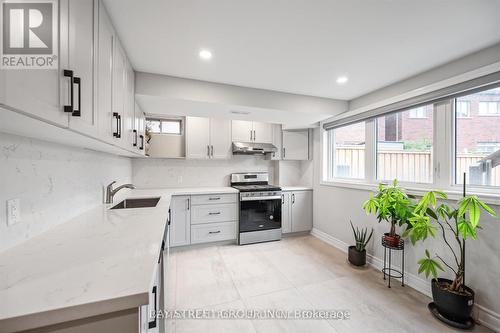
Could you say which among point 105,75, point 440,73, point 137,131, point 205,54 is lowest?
point 137,131

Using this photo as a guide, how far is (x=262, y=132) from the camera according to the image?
3.86 meters

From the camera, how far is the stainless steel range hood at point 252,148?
354 centimetres

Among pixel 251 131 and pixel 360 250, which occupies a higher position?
pixel 251 131

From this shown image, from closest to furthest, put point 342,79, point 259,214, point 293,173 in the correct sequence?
1. point 342,79
2. point 259,214
3. point 293,173

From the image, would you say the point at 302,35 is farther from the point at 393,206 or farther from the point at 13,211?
the point at 13,211

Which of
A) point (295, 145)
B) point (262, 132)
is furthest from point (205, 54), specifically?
point (295, 145)

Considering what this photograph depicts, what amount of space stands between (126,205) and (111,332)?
208cm

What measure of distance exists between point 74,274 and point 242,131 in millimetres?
3231

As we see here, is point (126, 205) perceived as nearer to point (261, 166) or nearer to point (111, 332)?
point (111, 332)

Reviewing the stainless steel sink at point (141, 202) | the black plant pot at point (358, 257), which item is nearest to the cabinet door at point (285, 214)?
the black plant pot at point (358, 257)

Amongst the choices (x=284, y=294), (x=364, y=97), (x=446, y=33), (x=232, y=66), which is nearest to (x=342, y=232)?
(x=284, y=294)

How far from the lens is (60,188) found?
1306 mm

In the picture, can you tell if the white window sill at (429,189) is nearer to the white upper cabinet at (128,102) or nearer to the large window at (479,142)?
the large window at (479,142)

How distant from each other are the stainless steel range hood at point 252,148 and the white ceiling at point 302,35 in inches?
56.8
